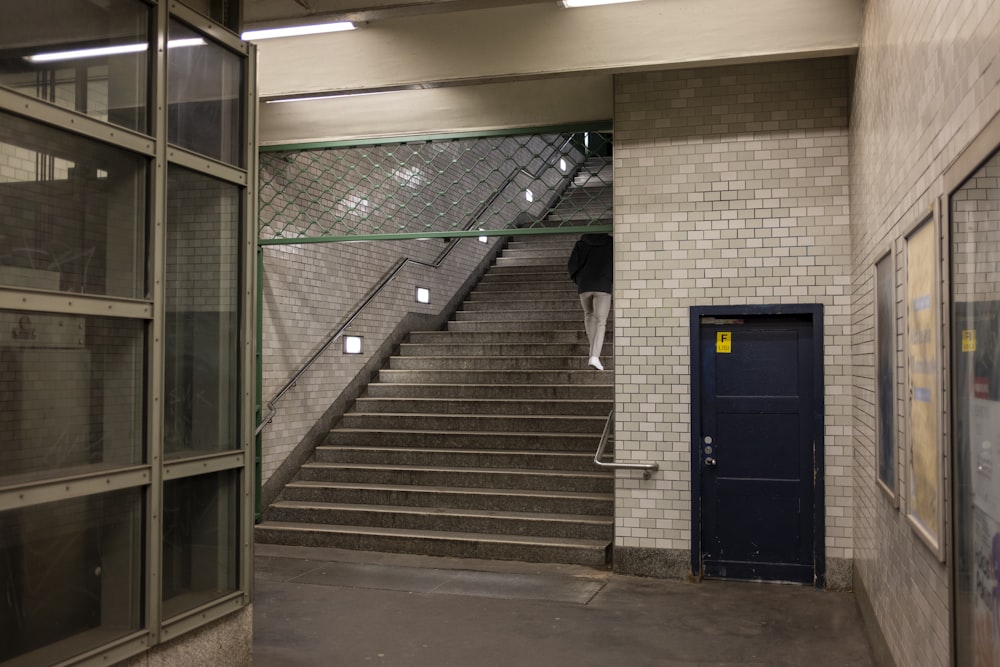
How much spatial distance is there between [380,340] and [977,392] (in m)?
8.66

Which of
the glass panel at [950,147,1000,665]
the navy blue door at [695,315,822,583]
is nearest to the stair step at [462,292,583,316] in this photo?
the navy blue door at [695,315,822,583]

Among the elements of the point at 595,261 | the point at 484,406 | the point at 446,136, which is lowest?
the point at 484,406

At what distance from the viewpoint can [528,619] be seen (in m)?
5.96

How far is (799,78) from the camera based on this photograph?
271 inches

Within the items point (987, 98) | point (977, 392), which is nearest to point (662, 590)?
point (977, 392)

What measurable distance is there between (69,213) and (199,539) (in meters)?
1.62

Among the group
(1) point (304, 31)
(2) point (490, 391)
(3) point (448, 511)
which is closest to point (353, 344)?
(2) point (490, 391)

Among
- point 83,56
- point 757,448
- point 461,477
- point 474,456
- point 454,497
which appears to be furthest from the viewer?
point 474,456

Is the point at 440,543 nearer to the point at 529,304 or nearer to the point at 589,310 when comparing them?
the point at 589,310

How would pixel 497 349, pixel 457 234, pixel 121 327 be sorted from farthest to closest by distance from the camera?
1. pixel 497 349
2. pixel 457 234
3. pixel 121 327

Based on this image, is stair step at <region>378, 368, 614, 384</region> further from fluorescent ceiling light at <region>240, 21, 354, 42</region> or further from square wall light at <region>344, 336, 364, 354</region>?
fluorescent ceiling light at <region>240, 21, 354, 42</region>

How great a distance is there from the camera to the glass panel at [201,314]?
412 cm

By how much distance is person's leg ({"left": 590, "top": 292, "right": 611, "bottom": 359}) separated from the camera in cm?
912

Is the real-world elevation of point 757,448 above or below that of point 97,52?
Answer: below
